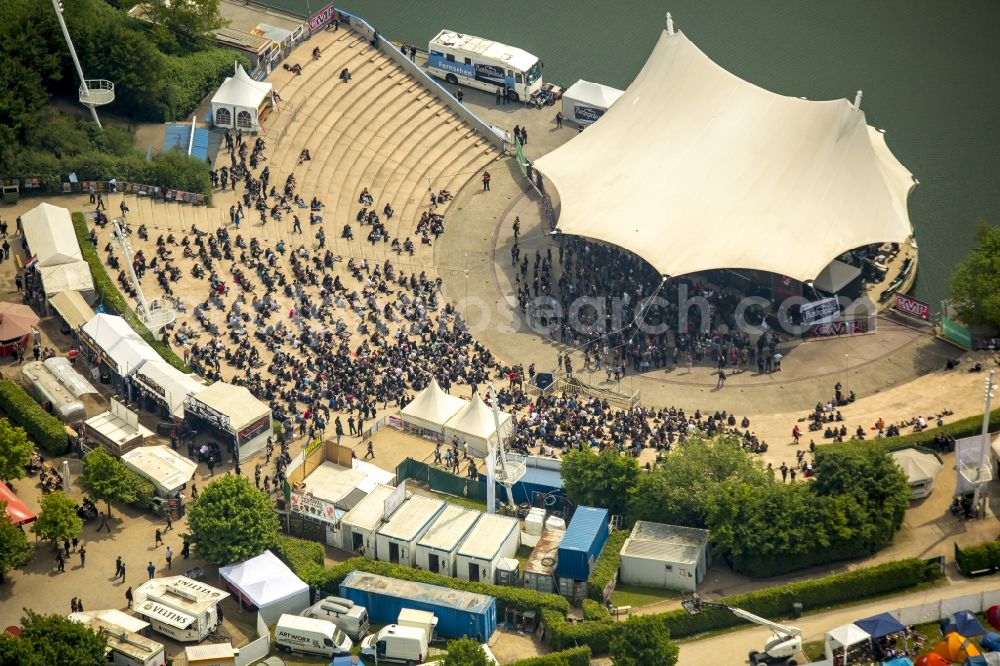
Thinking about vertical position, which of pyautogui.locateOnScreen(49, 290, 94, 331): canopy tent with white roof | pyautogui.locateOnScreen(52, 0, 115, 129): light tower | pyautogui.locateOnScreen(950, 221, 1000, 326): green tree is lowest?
pyautogui.locateOnScreen(49, 290, 94, 331): canopy tent with white roof

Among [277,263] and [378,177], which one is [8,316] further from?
[378,177]

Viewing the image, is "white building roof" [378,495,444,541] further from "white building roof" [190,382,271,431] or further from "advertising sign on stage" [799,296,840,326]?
"advertising sign on stage" [799,296,840,326]

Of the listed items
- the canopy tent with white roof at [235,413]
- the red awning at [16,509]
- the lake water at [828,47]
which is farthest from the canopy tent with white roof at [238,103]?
the red awning at [16,509]

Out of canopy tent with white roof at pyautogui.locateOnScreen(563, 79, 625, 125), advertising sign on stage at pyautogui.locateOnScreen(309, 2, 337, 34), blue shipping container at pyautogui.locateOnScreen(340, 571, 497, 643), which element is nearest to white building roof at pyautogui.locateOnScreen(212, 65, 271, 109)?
advertising sign on stage at pyautogui.locateOnScreen(309, 2, 337, 34)

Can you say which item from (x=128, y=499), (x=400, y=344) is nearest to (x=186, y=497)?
(x=128, y=499)

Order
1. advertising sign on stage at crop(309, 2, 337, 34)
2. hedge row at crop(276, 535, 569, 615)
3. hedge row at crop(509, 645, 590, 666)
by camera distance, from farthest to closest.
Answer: advertising sign on stage at crop(309, 2, 337, 34)
hedge row at crop(276, 535, 569, 615)
hedge row at crop(509, 645, 590, 666)

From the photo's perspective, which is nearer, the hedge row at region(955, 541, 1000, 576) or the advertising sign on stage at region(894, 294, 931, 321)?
the hedge row at region(955, 541, 1000, 576)
